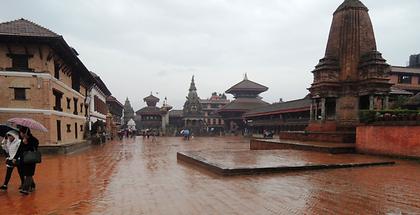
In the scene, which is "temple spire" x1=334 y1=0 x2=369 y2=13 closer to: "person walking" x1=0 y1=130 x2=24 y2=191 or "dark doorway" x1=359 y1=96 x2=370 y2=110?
"dark doorway" x1=359 y1=96 x2=370 y2=110

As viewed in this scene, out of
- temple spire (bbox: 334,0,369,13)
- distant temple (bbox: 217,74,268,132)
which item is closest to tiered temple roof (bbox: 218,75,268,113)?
distant temple (bbox: 217,74,268,132)

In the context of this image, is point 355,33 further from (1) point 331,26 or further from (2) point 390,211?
(2) point 390,211

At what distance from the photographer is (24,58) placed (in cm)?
1864

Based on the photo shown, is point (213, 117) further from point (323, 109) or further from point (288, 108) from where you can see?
point (323, 109)

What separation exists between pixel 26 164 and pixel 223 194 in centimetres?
467

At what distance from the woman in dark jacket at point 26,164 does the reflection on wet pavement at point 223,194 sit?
0.25 meters

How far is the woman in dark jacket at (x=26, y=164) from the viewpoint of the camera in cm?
754

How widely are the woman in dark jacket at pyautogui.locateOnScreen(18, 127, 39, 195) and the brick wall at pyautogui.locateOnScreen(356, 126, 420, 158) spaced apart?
13.6 metres

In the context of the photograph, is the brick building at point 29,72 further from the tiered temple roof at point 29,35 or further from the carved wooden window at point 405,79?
the carved wooden window at point 405,79

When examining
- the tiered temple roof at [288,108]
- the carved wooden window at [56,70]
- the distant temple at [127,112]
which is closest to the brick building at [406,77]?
the tiered temple roof at [288,108]

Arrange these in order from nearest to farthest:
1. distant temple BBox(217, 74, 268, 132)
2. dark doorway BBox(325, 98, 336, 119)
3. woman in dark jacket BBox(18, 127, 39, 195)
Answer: woman in dark jacket BBox(18, 127, 39, 195) < dark doorway BBox(325, 98, 336, 119) < distant temple BBox(217, 74, 268, 132)

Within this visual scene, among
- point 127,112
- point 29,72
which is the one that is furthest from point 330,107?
point 127,112

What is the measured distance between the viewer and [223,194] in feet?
23.4

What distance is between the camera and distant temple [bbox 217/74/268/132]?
61.2 meters
